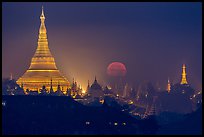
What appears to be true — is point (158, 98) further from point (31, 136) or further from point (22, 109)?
point (31, 136)

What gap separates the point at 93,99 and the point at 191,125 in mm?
29778

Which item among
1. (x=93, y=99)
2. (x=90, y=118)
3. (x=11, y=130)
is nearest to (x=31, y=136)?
(x=11, y=130)

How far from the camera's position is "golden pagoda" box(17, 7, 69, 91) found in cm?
13025

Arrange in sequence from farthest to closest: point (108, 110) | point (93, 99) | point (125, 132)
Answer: point (93, 99) < point (108, 110) < point (125, 132)

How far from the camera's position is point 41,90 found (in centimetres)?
12112

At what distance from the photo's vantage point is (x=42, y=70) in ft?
433

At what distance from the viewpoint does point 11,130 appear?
81.1 metres

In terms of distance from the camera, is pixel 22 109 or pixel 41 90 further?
pixel 41 90

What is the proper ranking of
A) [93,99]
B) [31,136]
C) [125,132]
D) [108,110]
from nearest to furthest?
1. [31,136]
2. [125,132]
3. [108,110]
4. [93,99]

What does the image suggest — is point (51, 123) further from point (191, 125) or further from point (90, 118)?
point (191, 125)

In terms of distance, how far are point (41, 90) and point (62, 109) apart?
2984 cm

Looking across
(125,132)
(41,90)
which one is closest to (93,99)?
(41,90)

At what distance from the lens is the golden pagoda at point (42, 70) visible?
13025cm

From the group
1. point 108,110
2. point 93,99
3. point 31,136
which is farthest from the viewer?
point 93,99
